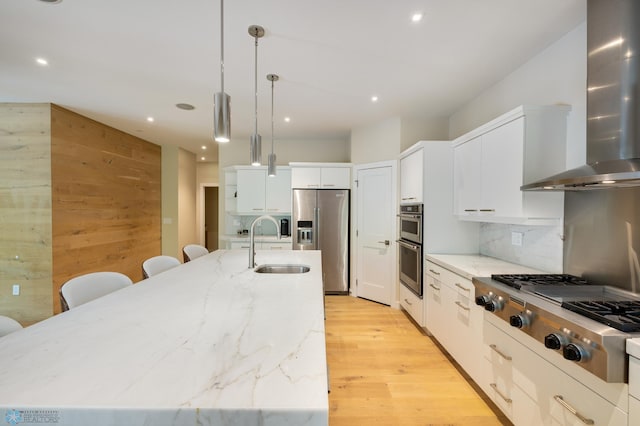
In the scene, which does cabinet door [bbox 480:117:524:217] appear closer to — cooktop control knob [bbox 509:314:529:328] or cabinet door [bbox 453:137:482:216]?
cabinet door [bbox 453:137:482:216]

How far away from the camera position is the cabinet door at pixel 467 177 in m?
2.54

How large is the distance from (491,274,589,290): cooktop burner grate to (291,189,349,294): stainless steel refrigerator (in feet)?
8.82

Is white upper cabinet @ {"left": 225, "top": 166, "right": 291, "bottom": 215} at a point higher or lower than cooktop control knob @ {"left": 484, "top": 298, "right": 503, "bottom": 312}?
higher

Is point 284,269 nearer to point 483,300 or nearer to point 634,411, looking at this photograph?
point 483,300

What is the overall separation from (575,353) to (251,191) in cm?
446

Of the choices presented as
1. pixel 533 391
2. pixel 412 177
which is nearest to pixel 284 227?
pixel 412 177

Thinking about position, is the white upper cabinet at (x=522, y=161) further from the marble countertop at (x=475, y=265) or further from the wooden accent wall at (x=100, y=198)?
the wooden accent wall at (x=100, y=198)

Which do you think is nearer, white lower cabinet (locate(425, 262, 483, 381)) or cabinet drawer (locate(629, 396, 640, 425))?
cabinet drawer (locate(629, 396, 640, 425))

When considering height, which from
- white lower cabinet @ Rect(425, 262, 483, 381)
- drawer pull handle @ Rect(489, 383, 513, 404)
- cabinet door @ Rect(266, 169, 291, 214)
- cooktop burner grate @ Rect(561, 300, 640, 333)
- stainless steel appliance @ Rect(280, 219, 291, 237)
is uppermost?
cabinet door @ Rect(266, 169, 291, 214)

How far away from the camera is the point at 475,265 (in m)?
2.43

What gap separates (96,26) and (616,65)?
10.8 feet

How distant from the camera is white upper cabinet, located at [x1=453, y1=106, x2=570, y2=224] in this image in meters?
1.98

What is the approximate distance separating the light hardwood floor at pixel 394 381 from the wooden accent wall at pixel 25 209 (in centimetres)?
359

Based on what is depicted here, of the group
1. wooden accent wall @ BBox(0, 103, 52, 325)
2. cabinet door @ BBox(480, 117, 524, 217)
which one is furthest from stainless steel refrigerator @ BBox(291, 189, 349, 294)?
wooden accent wall @ BBox(0, 103, 52, 325)
